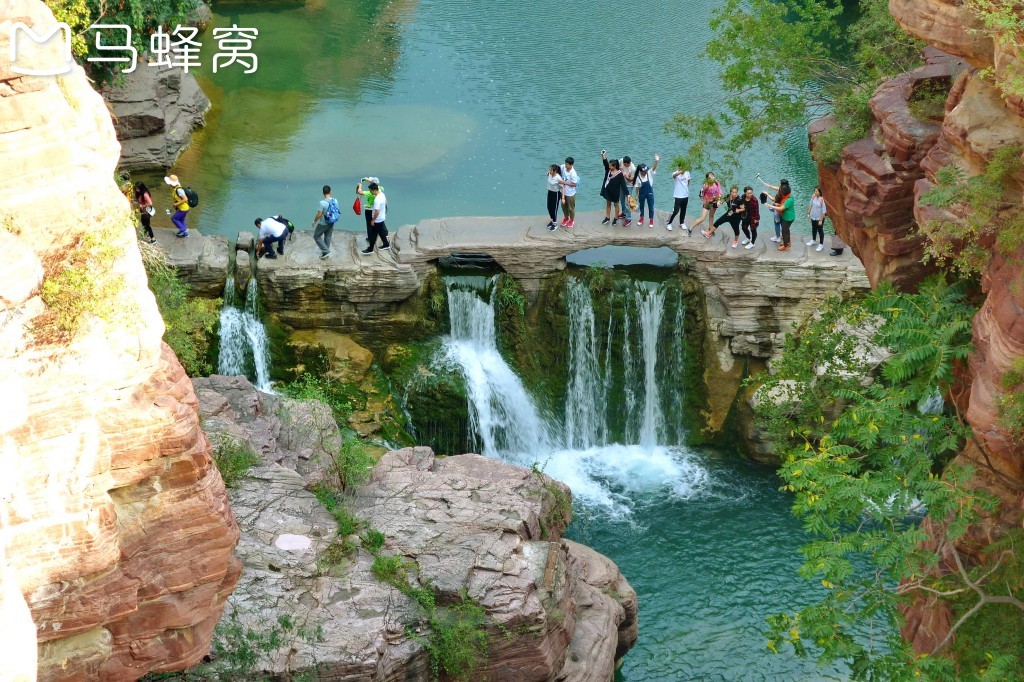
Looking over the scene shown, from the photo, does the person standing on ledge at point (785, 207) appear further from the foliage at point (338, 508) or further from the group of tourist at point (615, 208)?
the foliage at point (338, 508)

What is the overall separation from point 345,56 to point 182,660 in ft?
85.3

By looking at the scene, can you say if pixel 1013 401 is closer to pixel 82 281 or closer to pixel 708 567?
pixel 708 567

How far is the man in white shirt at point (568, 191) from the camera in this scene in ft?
79.5

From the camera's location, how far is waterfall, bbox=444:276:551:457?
2522 centimetres

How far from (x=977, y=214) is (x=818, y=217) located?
8.62m

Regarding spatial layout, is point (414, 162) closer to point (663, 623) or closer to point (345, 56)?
point (345, 56)

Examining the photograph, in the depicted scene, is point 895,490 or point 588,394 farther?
point 588,394

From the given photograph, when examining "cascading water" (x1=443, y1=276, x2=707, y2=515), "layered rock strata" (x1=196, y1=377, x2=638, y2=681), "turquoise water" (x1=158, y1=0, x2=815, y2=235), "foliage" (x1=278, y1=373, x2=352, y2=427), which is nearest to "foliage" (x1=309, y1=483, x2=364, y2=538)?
"layered rock strata" (x1=196, y1=377, x2=638, y2=681)

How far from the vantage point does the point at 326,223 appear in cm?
2395

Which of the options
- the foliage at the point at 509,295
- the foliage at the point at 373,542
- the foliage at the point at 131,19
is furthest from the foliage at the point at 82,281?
the foliage at the point at 509,295

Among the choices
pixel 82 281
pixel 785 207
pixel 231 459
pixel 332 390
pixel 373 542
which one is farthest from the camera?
pixel 332 390

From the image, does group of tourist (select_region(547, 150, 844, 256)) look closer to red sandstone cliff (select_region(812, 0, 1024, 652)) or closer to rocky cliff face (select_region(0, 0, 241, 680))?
red sandstone cliff (select_region(812, 0, 1024, 652))

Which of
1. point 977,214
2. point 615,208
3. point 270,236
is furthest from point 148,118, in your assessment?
point 977,214

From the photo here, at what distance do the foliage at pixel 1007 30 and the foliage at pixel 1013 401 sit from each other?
126 inches
